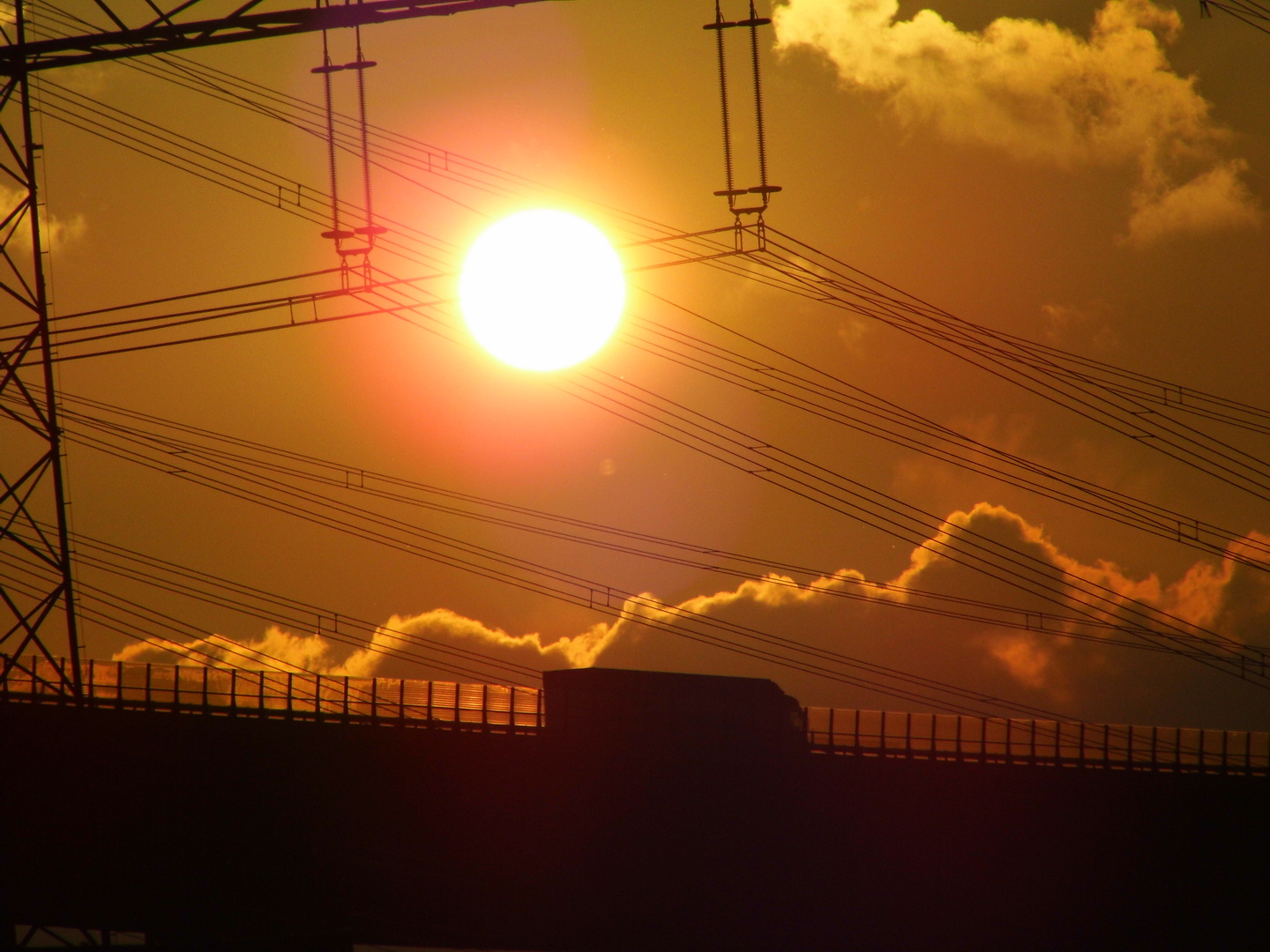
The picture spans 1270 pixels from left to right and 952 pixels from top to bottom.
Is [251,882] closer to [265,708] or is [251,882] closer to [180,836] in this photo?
[180,836]

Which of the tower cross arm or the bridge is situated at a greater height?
the tower cross arm

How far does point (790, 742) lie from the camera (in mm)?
45594

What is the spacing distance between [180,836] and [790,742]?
2161cm

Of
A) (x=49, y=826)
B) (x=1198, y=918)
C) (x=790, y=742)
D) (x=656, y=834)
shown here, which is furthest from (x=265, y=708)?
(x=1198, y=918)

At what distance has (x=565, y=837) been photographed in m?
36.6

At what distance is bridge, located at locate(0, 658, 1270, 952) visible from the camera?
35062 millimetres

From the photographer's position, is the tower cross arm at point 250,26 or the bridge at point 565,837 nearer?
the tower cross arm at point 250,26

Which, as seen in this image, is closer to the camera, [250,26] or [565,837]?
[250,26]

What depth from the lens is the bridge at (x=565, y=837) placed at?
35.1 meters

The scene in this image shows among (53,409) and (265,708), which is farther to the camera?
(265,708)

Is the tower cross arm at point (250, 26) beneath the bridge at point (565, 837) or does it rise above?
above

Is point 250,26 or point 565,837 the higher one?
point 250,26

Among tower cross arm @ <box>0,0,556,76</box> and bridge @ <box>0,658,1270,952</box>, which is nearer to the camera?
tower cross arm @ <box>0,0,556,76</box>

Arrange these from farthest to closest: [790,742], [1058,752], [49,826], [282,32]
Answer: [790,742]
[1058,752]
[49,826]
[282,32]
